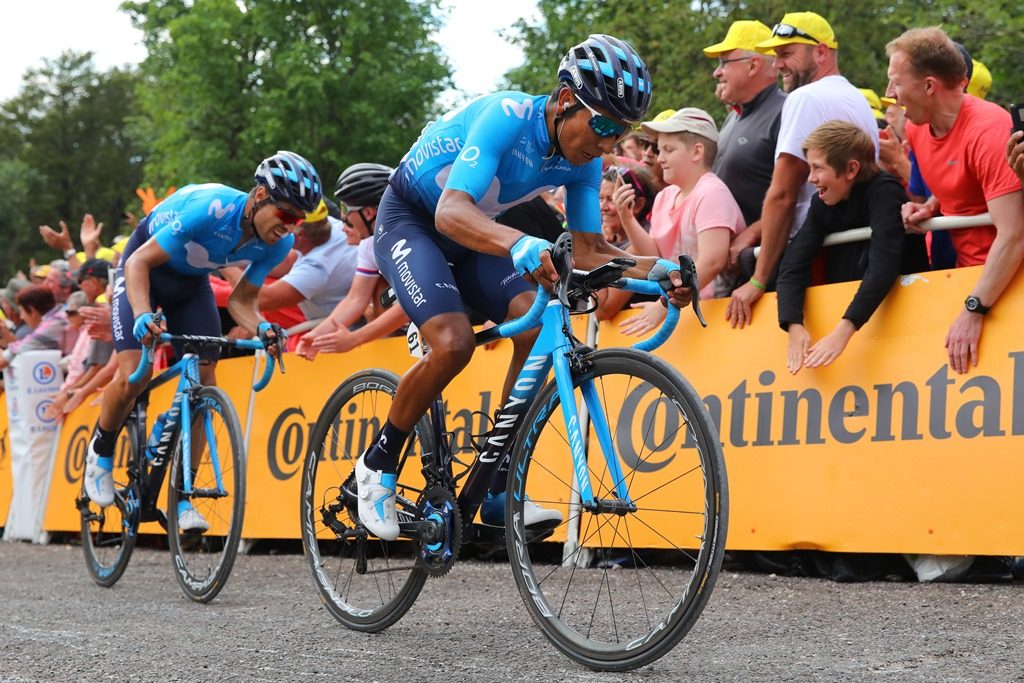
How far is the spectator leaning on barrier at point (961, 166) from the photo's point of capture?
604 centimetres

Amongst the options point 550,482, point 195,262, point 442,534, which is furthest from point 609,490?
point 195,262

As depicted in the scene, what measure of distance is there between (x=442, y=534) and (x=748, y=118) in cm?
405

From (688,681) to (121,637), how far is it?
102 inches

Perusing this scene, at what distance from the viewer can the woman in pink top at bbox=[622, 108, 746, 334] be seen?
24.5ft

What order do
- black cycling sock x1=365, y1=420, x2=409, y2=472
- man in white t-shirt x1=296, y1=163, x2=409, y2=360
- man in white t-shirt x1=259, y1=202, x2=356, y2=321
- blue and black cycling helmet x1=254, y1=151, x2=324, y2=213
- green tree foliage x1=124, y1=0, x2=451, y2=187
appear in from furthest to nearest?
green tree foliage x1=124, y1=0, x2=451, y2=187
man in white t-shirt x1=259, y1=202, x2=356, y2=321
man in white t-shirt x1=296, y1=163, x2=409, y2=360
blue and black cycling helmet x1=254, y1=151, x2=324, y2=213
black cycling sock x1=365, y1=420, x2=409, y2=472

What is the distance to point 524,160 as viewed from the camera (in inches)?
195

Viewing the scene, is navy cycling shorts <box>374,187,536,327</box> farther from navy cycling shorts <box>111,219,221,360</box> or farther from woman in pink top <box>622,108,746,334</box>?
navy cycling shorts <box>111,219,221,360</box>

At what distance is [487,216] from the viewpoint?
16.0 feet

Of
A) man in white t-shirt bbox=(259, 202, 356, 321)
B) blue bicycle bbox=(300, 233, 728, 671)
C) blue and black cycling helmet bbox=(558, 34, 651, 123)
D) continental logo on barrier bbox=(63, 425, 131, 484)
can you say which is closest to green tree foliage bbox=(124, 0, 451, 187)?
continental logo on barrier bbox=(63, 425, 131, 484)

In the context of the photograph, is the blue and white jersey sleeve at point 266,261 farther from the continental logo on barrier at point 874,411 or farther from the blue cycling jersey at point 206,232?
the continental logo on barrier at point 874,411

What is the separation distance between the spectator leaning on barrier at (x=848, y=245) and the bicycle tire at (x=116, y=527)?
Answer: 398 cm

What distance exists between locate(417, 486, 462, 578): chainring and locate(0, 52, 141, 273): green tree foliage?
66.3 m

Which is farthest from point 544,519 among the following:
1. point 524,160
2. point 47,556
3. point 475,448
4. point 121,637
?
point 47,556

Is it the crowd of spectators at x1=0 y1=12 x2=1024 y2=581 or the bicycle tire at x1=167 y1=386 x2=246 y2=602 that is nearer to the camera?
the crowd of spectators at x1=0 y1=12 x2=1024 y2=581
